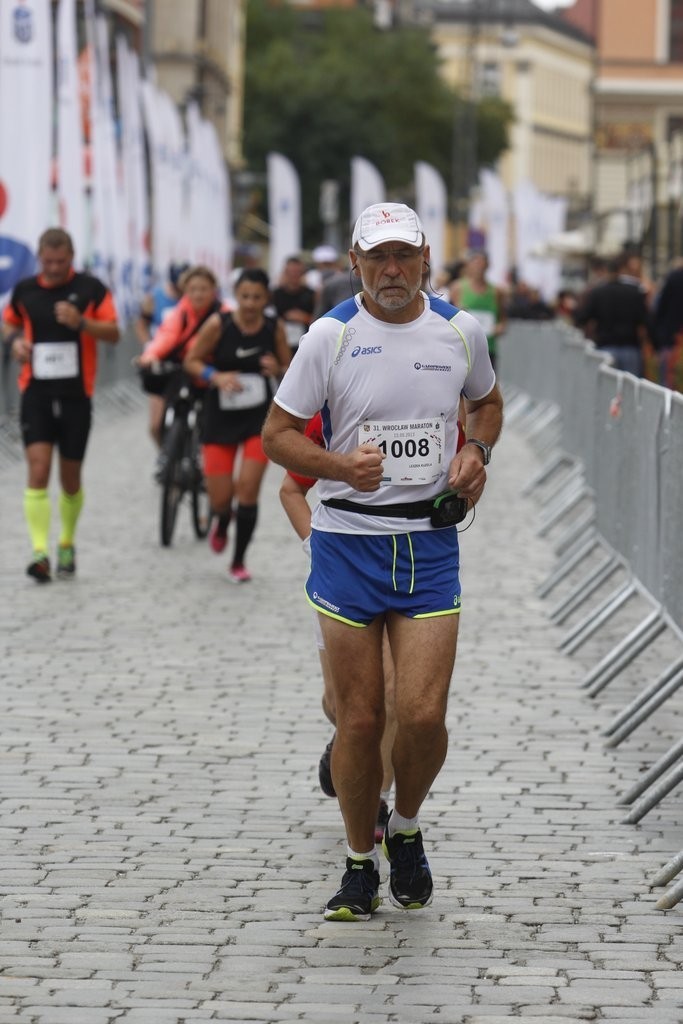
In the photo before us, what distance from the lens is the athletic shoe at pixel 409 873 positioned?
6500mm

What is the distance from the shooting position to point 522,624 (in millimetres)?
12328

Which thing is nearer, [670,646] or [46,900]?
[46,900]

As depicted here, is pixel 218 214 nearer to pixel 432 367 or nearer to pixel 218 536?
pixel 218 536

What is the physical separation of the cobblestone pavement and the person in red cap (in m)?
0.37

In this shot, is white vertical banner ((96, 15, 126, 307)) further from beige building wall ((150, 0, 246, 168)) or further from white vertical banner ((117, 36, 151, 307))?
beige building wall ((150, 0, 246, 168))

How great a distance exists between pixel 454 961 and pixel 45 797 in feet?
7.56

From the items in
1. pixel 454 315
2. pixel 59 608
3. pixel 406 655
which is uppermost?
pixel 454 315

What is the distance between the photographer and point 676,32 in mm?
137125

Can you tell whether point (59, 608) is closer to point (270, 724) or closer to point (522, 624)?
point (522, 624)

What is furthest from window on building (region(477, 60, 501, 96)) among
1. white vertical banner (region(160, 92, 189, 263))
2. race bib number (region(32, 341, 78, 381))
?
race bib number (region(32, 341, 78, 381))

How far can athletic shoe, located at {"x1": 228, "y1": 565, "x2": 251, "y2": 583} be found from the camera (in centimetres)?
1370

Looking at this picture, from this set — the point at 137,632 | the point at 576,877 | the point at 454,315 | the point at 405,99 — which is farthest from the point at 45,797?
the point at 405,99

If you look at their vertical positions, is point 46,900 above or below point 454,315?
below

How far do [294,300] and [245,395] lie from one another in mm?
8322
